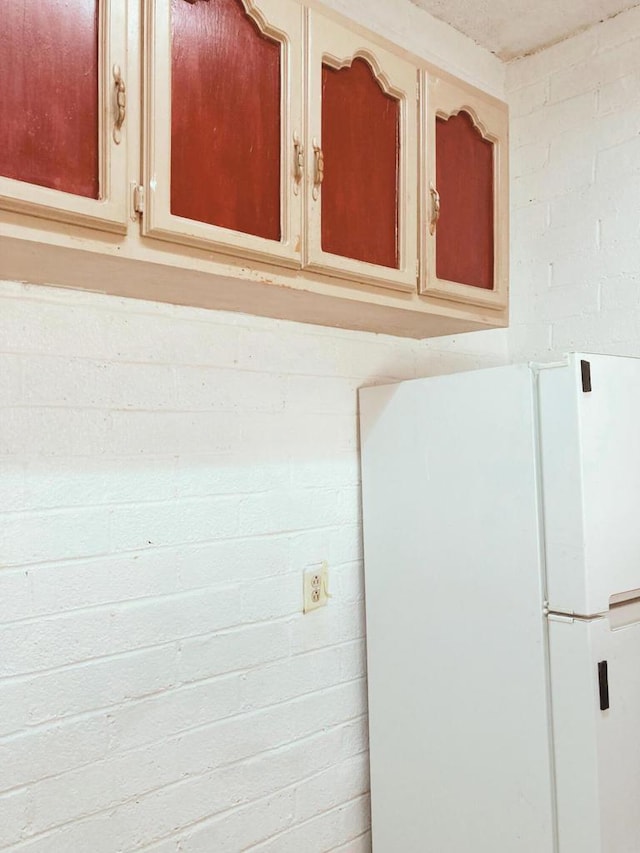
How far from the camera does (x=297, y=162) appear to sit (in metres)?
1.43

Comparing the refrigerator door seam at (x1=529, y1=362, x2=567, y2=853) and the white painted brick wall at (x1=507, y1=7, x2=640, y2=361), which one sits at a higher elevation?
the white painted brick wall at (x1=507, y1=7, x2=640, y2=361)

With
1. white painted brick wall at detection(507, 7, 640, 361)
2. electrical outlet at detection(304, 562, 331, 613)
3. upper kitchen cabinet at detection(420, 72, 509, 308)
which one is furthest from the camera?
white painted brick wall at detection(507, 7, 640, 361)

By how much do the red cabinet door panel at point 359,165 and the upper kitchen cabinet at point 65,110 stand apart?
0.47 m

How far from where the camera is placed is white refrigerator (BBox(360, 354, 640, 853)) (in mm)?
1469

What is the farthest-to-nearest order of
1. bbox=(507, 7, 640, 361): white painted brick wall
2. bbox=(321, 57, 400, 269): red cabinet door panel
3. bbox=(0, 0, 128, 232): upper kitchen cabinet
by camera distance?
bbox=(507, 7, 640, 361): white painted brick wall, bbox=(321, 57, 400, 269): red cabinet door panel, bbox=(0, 0, 128, 232): upper kitchen cabinet

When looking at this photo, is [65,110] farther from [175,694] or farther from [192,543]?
[175,694]

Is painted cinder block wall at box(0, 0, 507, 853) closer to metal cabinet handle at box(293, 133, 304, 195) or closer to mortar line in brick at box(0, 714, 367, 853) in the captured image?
mortar line in brick at box(0, 714, 367, 853)

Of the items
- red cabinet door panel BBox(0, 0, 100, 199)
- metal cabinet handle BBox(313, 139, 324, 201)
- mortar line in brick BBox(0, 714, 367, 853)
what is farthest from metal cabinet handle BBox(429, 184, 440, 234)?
mortar line in brick BBox(0, 714, 367, 853)

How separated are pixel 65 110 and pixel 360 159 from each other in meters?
0.67

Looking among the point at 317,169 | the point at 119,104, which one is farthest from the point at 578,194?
the point at 119,104

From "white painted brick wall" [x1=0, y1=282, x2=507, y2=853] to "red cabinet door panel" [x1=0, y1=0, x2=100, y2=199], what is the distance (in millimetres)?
359

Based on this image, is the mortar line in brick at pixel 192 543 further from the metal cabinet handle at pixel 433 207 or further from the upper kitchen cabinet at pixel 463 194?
the metal cabinet handle at pixel 433 207

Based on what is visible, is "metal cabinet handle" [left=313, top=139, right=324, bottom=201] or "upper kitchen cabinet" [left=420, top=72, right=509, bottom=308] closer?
"metal cabinet handle" [left=313, top=139, right=324, bottom=201]

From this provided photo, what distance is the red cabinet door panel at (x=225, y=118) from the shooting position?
126 centimetres
